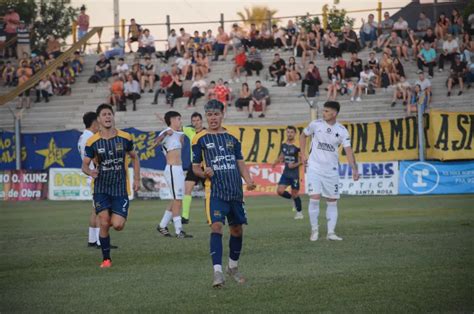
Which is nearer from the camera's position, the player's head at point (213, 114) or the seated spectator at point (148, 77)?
the player's head at point (213, 114)

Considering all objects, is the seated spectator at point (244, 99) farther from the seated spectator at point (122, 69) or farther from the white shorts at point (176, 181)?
the white shorts at point (176, 181)

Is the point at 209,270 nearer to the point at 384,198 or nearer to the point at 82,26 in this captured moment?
the point at 384,198

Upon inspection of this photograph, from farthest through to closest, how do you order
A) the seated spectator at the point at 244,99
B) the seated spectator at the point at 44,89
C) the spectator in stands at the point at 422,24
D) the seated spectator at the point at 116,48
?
A: the seated spectator at the point at 116,48 → the seated spectator at the point at 44,89 → the spectator in stands at the point at 422,24 → the seated spectator at the point at 244,99

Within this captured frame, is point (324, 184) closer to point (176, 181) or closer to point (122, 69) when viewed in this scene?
point (176, 181)

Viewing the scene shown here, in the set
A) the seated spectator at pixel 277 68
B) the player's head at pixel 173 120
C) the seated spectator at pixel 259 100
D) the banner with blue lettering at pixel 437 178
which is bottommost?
the banner with blue lettering at pixel 437 178

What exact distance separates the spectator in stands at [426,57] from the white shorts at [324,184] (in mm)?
21774

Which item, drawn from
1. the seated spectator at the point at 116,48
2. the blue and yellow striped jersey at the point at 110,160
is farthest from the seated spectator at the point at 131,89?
the blue and yellow striped jersey at the point at 110,160

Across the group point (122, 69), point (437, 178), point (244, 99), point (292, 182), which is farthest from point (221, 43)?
point (292, 182)

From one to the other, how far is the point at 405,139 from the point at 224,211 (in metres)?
20.7

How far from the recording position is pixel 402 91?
34.2m

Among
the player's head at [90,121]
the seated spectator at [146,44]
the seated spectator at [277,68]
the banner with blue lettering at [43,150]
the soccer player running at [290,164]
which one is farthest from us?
the seated spectator at [146,44]

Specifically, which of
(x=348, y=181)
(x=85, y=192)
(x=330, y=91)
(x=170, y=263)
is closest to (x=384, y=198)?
(x=348, y=181)

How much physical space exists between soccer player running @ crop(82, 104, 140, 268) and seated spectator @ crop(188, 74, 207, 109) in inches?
990

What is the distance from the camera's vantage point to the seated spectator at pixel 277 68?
37.7m
